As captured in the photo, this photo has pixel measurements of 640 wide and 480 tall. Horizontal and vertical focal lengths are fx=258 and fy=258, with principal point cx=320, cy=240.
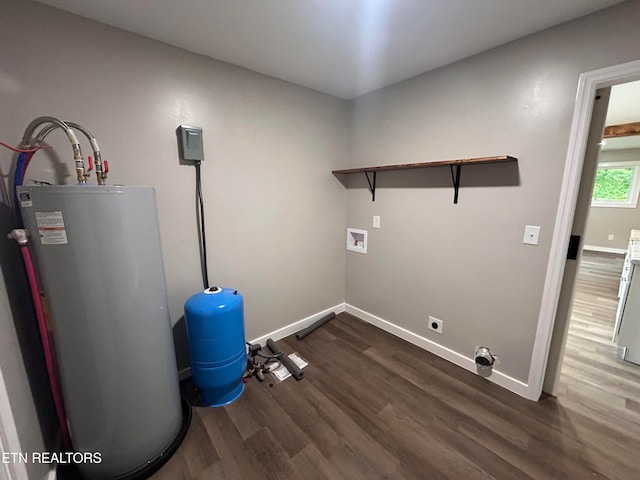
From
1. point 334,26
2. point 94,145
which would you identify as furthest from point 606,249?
point 94,145

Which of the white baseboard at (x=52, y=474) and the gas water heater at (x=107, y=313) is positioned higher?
the gas water heater at (x=107, y=313)

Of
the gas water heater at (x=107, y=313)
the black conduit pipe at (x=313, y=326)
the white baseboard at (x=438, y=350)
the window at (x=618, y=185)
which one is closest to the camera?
the gas water heater at (x=107, y=313)

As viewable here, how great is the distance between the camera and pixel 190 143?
1.73 metres

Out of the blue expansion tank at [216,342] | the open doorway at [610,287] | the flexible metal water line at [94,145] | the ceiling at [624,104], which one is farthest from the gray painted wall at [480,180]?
the flexible metal water line at [94,145]

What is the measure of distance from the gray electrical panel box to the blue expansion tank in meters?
0.92

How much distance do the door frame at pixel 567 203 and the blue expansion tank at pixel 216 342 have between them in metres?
2.02

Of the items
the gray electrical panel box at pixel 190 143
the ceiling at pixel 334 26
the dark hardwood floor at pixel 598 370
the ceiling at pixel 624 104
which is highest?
the ceiling at pixel 624 104

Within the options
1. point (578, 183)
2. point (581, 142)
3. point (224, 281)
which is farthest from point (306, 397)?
point (581, 142)

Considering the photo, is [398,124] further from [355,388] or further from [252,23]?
[355,388]

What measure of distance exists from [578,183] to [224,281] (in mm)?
2487

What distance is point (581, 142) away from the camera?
1471 millimetres

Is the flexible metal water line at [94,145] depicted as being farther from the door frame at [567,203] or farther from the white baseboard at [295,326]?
the door frame at [567,203]

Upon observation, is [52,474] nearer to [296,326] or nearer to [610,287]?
[296,326]

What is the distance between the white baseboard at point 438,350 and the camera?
189 centimetres
